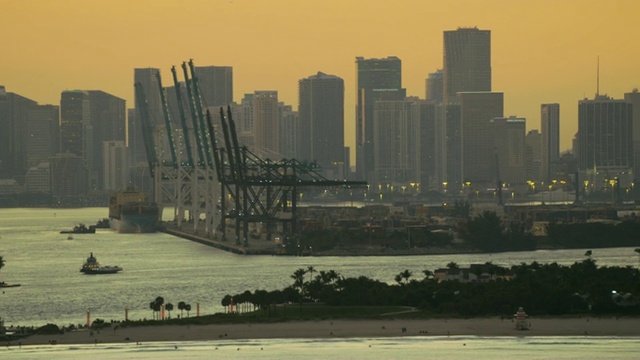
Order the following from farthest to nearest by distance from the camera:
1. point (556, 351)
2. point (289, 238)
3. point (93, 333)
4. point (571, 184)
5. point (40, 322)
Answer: point (571, 184) → point (289, 238) → point (40, 322) → point (93, 333) → point (556, 351)

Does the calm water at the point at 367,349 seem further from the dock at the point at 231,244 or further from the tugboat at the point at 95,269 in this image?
the dock at the point at 231,244

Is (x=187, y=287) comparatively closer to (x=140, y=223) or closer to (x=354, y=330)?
(x=354, y=330)

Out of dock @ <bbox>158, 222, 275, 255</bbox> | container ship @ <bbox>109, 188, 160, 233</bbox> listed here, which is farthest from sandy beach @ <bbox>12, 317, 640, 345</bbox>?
container ship @ <bbox>109, 188, 160, 233</bbox>

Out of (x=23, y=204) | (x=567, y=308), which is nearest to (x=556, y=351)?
(x=567, y=308)

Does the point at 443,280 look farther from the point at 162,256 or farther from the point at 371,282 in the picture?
the point at 162,256

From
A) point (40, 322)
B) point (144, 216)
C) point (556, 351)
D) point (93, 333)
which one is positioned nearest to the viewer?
point (556, 351)

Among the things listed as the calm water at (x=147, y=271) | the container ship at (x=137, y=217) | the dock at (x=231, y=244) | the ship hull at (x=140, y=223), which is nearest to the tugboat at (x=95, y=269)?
the calm water at (x=147, y=271)

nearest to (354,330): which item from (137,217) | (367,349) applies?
(367,349)

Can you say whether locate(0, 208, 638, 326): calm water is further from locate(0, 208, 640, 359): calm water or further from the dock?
the dock
